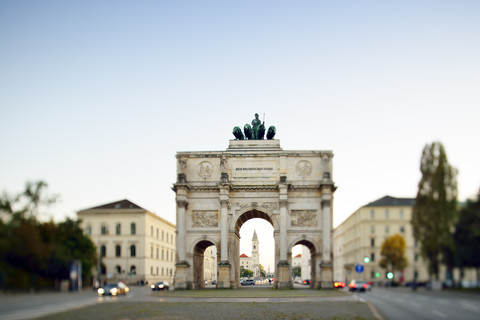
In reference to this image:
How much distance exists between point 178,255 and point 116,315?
64.2 meters

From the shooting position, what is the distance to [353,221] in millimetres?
6590

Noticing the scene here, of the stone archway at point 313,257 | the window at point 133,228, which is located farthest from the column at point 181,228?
the window at point 133,228

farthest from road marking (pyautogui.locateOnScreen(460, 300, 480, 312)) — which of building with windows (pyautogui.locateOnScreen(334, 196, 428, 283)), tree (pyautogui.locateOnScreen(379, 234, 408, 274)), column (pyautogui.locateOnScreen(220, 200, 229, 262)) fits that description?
column (pyautogui.locateOnScreen(220, 200, 229, 262))

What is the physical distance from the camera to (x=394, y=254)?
562 cm

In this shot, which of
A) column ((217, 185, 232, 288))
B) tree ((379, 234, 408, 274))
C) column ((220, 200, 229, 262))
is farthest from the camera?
column ((220, 200, 229, 262))

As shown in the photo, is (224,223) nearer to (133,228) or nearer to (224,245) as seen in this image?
(224,245)

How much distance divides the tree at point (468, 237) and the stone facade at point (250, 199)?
69586 mm

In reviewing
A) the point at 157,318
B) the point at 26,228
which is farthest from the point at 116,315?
the point at 157,318

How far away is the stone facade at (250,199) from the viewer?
7469 cm

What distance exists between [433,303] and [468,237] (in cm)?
129

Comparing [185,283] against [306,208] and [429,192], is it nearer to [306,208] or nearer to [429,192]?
[306,208]

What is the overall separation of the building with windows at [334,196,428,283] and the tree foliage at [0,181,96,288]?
10.9 ft

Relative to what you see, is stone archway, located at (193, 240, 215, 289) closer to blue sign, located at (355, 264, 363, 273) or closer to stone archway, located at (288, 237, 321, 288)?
stone archway, located at (288, 237, 321, 288)

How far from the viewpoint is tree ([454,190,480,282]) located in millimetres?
4551
